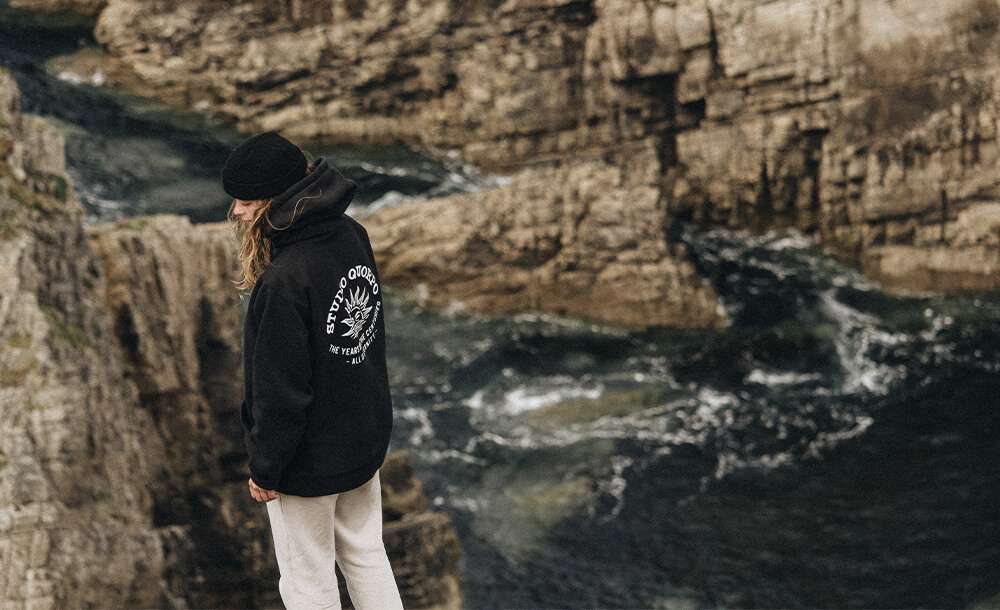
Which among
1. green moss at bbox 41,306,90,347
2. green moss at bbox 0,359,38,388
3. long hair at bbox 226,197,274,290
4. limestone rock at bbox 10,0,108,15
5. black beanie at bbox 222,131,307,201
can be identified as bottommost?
green moss at bbox 0,359,38,388

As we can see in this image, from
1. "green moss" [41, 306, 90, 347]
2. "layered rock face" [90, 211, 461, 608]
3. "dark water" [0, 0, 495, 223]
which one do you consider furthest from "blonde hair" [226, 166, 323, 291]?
"dark water" [0, 0, 495, 223]

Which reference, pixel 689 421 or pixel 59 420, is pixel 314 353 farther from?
pixel 689 421

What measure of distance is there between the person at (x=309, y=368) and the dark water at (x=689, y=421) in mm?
8005

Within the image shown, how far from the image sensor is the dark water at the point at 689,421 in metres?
12.1

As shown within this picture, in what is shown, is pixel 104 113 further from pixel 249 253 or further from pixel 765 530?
pixel 249 253

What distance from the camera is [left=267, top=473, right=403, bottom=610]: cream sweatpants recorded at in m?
3.95

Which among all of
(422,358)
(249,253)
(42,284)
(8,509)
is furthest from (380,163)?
(249,253)

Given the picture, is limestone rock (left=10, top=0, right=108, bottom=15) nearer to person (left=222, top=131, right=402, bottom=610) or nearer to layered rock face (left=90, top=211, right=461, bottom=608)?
layered rock face (left=90, top=211, right=461, bottom=608)

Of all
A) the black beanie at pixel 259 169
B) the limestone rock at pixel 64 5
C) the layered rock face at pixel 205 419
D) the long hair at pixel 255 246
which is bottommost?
the layered rock face at pixel 205 419

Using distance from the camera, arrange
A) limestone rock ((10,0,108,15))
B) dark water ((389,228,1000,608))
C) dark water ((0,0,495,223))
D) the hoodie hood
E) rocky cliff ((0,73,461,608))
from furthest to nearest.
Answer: limestone rock ((10,0,108,15))
dark water ((0,0,495,223))
dark water ((389,228,1000,608))
rocky cliff ((0,73,461,608))
the hoodie hood

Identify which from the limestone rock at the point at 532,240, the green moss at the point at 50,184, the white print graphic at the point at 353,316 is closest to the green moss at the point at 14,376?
the green moss at the point at 50,184

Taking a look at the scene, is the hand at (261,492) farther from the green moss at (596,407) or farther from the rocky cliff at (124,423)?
the green moss at (596,407)

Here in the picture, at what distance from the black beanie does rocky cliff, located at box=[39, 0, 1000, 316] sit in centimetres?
1615

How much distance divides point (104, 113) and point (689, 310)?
1392 cm
